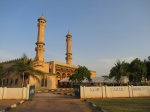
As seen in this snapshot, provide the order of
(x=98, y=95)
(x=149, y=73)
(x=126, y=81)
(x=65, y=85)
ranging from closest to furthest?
1. (x=98, y=95)
2. (x=126, y=81)
3. (x=149, y=73)
4. (x=65, y=85)

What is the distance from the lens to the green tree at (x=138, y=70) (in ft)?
131

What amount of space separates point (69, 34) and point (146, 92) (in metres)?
47.8

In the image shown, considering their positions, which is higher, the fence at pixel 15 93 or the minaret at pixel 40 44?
the minaret at pixel 40 44

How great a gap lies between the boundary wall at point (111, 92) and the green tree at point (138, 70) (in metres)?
18.6

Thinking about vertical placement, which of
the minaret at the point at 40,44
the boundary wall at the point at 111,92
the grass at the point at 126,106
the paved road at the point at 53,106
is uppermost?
the minaret at the point at 40,44

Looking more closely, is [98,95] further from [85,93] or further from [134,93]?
[134,93]

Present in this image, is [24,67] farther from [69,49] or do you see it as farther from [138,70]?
[69,49]

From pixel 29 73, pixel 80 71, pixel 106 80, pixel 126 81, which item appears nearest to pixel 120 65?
pixel 126 81

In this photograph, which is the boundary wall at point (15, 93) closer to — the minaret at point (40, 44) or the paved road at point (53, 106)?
the paved road at point (53, 106)

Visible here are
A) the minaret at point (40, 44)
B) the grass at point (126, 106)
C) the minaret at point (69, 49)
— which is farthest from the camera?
the minaret at point (69, 49)

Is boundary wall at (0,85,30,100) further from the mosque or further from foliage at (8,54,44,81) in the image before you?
the mosque

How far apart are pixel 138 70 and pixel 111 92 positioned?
2122 cm

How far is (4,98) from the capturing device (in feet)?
65.2

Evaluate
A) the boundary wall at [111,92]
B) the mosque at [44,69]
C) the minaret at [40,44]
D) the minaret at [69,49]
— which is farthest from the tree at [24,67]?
the minaret at [69,49]
